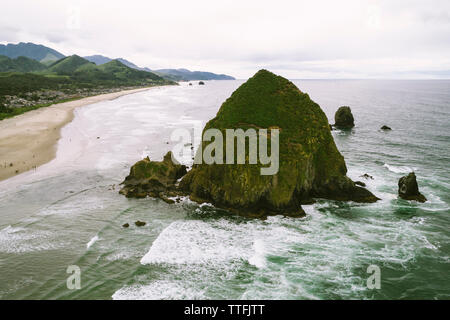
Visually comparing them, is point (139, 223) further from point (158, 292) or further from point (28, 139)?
point (28, 139)

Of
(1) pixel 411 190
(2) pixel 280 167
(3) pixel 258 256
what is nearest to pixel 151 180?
(2) pixel 280 167

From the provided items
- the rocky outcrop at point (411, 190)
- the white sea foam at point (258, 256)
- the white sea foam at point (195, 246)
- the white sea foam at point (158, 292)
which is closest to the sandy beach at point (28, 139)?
the white sea foam at point (195, 246)

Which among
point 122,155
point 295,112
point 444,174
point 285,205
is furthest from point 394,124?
point 122,155

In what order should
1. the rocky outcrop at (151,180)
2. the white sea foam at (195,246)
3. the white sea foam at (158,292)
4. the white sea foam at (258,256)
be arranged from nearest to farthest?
the white sea foam at (158,292) → the white sea foam at (258,256) → the white sea foam at (195,246) → the rocky outcrop at (151,180)

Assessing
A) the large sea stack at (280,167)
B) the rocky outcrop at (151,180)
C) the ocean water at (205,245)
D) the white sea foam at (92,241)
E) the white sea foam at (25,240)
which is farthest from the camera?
the rocky outcrop at (151,180)

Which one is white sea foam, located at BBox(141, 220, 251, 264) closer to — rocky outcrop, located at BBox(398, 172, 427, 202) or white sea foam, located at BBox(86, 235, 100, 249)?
white sea foam, located at BBox(86, 235, 100, 249)

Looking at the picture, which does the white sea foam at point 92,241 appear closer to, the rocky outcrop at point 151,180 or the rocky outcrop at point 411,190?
the rocky outcrop at point 151,180
